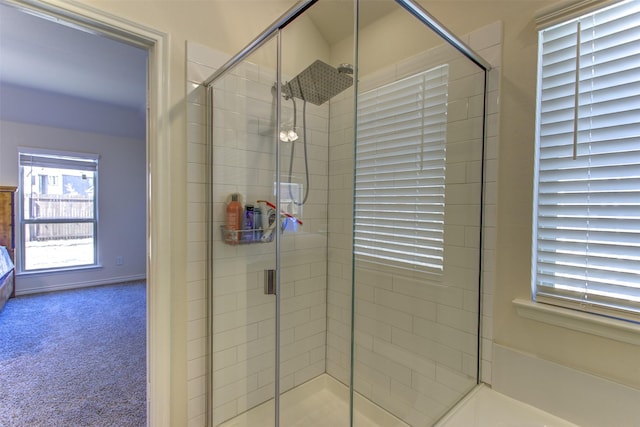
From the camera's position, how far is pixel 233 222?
158 centimetres

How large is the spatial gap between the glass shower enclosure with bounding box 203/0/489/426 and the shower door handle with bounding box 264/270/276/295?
1 centimetres

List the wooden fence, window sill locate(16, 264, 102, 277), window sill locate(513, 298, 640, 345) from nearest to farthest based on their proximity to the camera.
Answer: window sill locate(513, 298, 640, 345), window sill locate(16, 264, 102, 277), the wooden fence

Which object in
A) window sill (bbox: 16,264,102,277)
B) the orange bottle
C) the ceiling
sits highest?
the ceiling

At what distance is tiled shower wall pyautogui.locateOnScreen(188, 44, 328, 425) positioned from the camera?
60.6 inches

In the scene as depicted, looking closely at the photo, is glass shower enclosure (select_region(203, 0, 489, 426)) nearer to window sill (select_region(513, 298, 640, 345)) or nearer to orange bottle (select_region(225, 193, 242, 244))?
orange bottle (select_region(225, 193, 242, 244))

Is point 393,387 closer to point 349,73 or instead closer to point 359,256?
point 359,256

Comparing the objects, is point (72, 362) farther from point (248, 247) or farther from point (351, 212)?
point (351, 212)

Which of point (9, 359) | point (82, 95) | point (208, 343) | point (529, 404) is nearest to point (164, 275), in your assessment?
point (208, 343)

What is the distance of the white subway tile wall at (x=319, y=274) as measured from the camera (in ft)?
4.73

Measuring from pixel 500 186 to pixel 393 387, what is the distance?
1.26 meters

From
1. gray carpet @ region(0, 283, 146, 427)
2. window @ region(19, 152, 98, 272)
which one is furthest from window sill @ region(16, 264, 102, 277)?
gray carpet @ region(0, 283, 146, 427)

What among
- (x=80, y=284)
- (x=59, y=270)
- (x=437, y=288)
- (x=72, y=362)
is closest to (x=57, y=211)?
(x=59, y=270)

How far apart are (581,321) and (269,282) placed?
4.80ft

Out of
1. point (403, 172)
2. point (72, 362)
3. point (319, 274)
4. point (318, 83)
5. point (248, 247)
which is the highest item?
point (318, 83)
